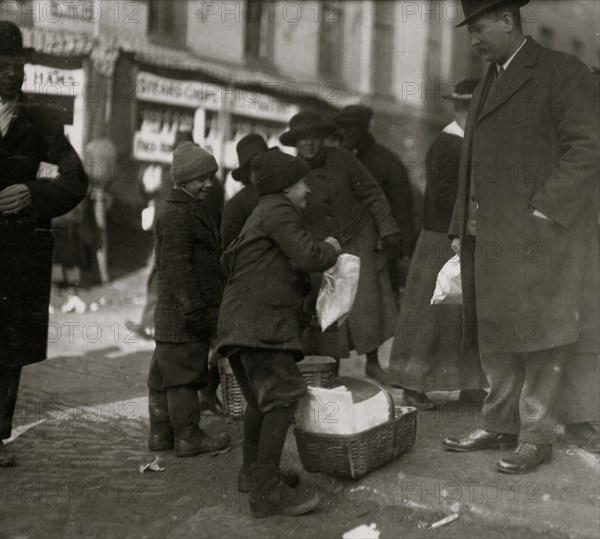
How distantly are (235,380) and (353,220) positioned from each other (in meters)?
1.63

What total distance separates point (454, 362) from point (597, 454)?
1.22 meters

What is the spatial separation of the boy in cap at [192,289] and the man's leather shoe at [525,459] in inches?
63.6

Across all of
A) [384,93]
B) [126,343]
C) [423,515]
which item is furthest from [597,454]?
[384,93]

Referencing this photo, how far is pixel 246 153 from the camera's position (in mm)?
6133

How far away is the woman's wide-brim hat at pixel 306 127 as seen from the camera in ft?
20.0

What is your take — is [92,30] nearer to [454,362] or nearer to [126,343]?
[126,343]

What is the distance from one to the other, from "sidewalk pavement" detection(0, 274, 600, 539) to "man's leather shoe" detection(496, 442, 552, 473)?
5 cm

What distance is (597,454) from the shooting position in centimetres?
438

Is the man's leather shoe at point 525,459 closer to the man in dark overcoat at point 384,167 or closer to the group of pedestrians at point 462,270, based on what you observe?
the group of pedestrians at point 462,270

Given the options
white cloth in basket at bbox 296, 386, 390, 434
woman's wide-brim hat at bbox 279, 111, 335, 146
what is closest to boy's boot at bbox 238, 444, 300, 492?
white cloth in basket at bbox 296, 386, 390, 434

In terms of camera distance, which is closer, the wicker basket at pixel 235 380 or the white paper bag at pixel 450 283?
the white paper bag at pixel 450 283

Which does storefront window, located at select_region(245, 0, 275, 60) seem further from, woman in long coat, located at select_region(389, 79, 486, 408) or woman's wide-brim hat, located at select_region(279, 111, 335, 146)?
woman in long coat, located at select_region(389, 79, 486, 408)

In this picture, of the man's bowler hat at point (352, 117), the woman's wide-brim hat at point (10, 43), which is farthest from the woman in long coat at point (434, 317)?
the woman's wide-brim hat at point (10, 43)

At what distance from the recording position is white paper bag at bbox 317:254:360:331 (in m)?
4.32
